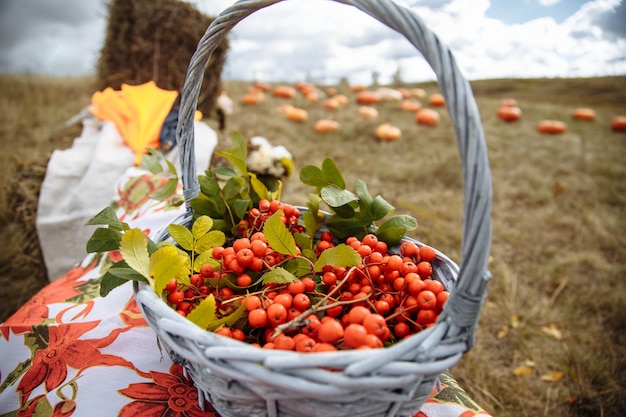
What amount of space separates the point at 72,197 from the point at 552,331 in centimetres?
204

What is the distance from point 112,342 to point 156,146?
3.96 feet

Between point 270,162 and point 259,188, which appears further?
point 270,162

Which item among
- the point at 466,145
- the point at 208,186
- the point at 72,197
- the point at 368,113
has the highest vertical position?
the point at 466,145

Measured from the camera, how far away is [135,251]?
0.62 m

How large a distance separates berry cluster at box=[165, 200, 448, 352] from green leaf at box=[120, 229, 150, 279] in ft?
0.19

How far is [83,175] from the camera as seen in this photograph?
5.93 ft

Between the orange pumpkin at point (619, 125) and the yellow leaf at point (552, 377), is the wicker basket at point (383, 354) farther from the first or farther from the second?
the orange pumpkin at point (619, 125)

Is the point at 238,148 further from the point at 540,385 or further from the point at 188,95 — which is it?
the point at 540,385

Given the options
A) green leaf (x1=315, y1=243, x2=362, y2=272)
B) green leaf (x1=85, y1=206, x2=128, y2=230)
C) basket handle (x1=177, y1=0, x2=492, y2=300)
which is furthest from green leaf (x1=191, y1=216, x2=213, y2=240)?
basket handle (x1=177, y1=0, x2=492, y2=300)

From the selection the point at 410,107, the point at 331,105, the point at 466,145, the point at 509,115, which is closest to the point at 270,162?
the point at 466,145

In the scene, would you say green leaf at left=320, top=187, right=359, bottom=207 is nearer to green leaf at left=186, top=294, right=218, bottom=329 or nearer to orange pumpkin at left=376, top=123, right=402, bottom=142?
green leaf at left=186, top=294, right=218, bottom=329

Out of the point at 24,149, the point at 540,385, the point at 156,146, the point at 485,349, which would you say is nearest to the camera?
the point at 540,385

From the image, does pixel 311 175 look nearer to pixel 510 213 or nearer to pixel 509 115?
pixel 510 213

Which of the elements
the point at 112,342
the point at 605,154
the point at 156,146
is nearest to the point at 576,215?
the point at 605,154
